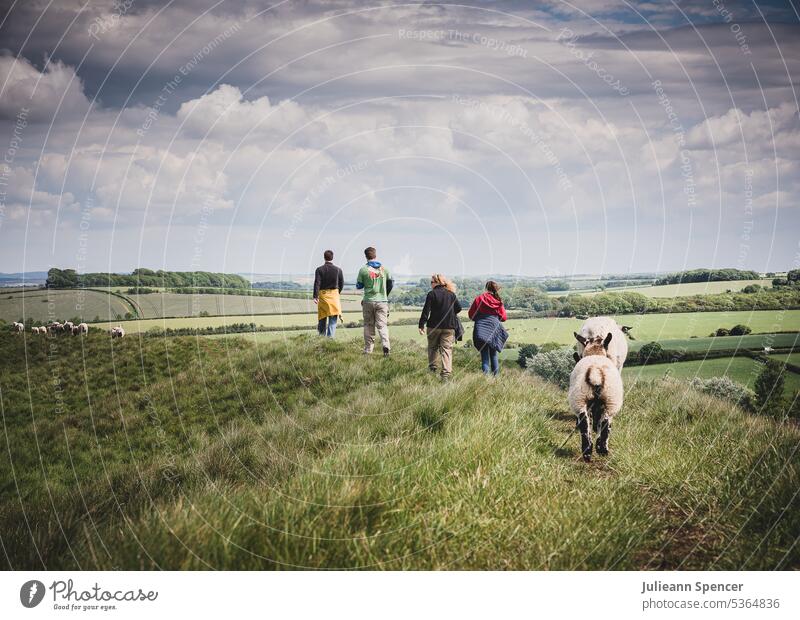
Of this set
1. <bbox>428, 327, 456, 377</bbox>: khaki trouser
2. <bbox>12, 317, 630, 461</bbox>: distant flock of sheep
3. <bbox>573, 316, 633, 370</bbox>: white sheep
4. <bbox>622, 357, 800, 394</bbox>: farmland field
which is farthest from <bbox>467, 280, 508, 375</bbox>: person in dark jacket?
<bbox>12, 317, 630, 461</bbox>: distant flock of sheep

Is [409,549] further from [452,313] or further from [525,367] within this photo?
[525,367]

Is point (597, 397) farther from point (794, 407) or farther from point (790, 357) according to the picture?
point (790, 357)

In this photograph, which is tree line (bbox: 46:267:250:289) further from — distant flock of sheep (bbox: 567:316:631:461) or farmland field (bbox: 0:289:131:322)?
distant flock of sheep (bbox: 567:316:631:461)

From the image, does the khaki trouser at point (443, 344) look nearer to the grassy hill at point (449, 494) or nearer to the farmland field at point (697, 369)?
the grassy hill at point (449, 494)

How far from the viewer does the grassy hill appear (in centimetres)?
404

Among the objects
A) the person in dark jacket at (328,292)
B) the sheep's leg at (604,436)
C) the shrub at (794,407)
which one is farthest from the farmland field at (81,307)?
the shrub at (794,407)

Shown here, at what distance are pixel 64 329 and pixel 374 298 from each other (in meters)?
16.8

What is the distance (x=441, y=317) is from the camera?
12398 mm

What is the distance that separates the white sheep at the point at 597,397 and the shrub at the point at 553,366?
5368mm

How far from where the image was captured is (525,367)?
46.5 feet

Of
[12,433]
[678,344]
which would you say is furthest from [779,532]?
[12,433]

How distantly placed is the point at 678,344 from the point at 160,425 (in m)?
14.4

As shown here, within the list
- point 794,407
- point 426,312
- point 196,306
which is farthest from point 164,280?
point 794,407
